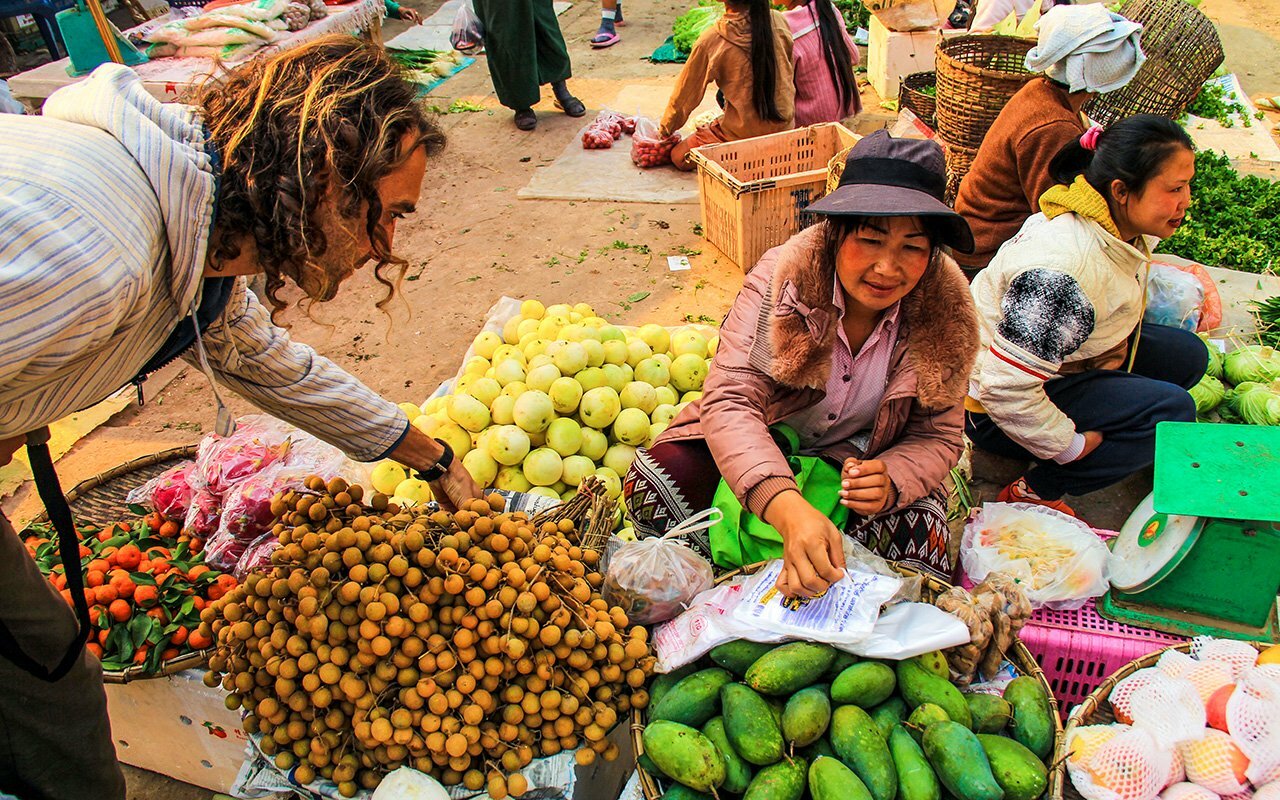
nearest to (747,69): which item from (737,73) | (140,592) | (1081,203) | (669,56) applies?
(737,73)

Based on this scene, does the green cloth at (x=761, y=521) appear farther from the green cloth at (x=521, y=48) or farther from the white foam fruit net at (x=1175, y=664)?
the green cloth at (x=521, y=48)

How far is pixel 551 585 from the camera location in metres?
1.91

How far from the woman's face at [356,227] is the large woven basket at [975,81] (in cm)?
381

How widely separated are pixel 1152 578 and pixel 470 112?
273 inches

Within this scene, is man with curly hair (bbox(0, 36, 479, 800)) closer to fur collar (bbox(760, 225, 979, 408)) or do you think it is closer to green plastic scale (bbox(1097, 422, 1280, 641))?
fur collar (bbox(760, 225, 979, 408))

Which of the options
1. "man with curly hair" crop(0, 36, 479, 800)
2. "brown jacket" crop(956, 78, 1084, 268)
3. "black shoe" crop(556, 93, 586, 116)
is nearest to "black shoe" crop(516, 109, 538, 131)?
"black shoe" crop(556, 93, 586, 116)

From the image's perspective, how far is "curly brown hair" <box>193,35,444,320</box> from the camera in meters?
1.44

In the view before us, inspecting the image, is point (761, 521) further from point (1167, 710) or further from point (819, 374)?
point (1167, 710)

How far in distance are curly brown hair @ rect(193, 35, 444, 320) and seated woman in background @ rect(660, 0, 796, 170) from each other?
13.1ft

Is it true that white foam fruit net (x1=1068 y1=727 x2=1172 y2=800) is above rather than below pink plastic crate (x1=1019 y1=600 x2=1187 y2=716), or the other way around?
above

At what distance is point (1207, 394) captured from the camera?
3518 millimetres

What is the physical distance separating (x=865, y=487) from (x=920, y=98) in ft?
15.1

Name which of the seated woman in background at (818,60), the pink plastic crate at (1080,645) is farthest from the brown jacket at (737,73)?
the pink plastic crate at (1080,645)

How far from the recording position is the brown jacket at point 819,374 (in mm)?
2258
